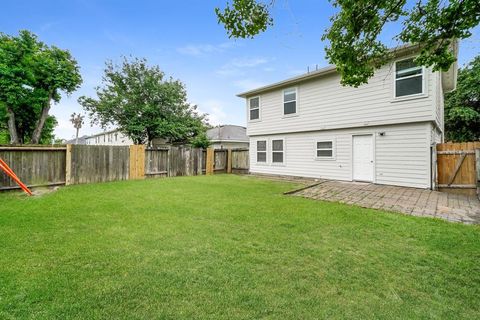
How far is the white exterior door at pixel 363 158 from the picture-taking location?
9.45m

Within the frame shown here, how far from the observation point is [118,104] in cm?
1928

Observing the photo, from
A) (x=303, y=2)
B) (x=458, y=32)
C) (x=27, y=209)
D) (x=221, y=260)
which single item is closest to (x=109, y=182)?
(x=27, y=209)

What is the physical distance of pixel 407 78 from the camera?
8.41 metres

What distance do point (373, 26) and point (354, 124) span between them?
6.72 meters

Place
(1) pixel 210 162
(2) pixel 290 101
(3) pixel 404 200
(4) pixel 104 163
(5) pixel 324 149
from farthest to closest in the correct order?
(1) pixel 210 162 → (2) pixel 290 101 → (5) pixel 324 149 → (4) pixel 104 163 → (3) pixel 404 200

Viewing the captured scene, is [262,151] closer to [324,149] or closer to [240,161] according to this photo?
[240,161]

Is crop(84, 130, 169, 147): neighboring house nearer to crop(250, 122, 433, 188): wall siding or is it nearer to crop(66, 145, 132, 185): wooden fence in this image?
crop(66, 145, 132, 185): wooden fence

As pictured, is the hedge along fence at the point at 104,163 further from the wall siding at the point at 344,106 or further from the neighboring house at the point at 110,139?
the neighboring house at the point at 110,139

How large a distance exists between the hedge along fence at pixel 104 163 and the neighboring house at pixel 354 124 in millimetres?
2898

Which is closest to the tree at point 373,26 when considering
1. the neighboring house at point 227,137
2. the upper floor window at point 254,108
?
the upper floor window at point 254,108

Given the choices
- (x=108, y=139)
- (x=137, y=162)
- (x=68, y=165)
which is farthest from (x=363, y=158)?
(x=108, y=139)

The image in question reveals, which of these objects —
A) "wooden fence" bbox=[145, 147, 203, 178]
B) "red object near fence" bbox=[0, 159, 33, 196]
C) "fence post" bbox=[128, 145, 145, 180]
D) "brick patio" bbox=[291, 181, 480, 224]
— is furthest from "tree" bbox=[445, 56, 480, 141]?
"red object near fence" bbox=[0, 159, 33, 196]

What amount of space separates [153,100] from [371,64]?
1893 cm

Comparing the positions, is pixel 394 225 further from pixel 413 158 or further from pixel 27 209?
pixel 27 209
